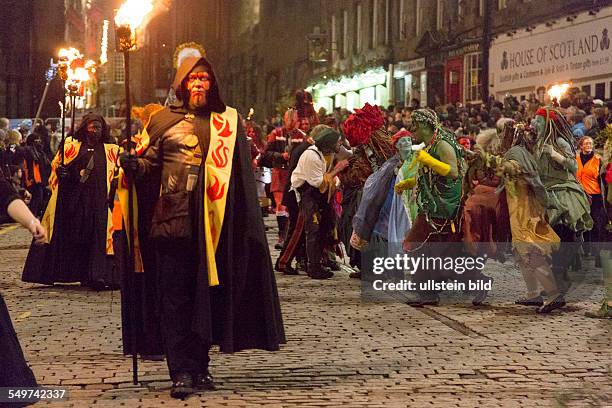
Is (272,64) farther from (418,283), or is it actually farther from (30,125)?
(418,283)

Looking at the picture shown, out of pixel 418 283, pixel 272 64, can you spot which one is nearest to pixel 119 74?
pixel 272 64

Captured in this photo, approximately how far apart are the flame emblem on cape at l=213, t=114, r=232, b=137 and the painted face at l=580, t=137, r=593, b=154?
796cm

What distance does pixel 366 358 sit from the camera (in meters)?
8.37

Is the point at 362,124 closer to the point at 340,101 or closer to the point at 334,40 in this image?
the point at 340,101

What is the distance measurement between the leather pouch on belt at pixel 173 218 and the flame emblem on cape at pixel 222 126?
42cm

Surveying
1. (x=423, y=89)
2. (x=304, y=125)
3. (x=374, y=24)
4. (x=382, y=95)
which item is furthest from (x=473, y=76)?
(x=304, y=125)

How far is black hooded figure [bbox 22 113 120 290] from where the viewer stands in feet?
42.1

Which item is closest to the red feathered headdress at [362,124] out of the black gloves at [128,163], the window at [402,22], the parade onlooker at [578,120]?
the parade onlooker at [578,120]

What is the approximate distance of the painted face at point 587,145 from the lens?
14266 mm

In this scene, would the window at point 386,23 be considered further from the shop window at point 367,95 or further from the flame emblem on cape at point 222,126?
the flame emblem on cape at point 222,126

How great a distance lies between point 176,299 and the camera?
23.2 ft

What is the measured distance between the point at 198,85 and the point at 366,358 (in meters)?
2.38

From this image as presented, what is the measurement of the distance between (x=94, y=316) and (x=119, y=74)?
107230mm

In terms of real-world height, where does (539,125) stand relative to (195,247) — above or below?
above
